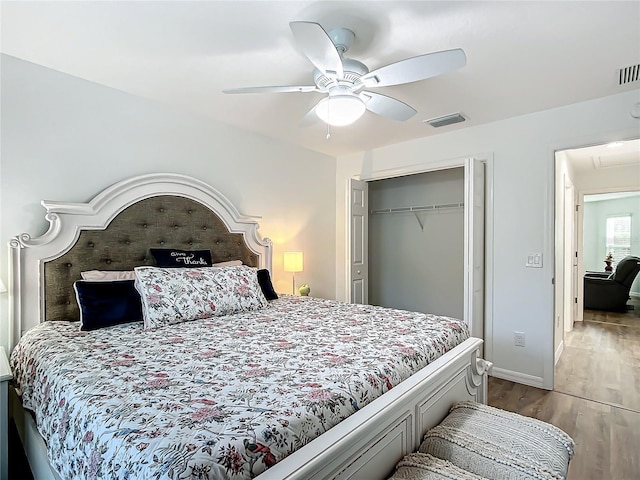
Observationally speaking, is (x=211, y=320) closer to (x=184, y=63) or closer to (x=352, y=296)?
(x=184, y=63)

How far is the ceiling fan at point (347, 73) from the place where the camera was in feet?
5.24

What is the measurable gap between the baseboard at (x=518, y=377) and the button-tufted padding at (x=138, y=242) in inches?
102

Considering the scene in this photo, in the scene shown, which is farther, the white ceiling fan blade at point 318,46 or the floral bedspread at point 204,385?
the white ceiling fan blade at point 318,46

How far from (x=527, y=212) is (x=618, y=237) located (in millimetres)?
6971

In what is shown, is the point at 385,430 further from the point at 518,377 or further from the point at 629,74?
the point at 629,74

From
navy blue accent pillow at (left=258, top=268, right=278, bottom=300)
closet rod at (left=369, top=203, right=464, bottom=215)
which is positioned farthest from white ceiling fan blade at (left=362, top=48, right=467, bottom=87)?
closet rod at (left=369, top=203, right=464, bottom=215)

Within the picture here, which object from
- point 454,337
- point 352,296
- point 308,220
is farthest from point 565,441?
point 308,220

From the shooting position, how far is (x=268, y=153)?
375 cm

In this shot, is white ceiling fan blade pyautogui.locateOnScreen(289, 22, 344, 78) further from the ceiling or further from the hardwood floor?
the hardwood floor

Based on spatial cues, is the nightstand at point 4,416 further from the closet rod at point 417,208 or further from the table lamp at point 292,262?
the closet rod at point 417,208

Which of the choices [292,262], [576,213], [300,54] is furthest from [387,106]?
[576,213]

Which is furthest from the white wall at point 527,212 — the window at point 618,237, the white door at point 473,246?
the window at point 618,237

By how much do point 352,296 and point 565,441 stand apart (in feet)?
9.07

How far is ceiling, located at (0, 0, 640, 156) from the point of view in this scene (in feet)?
5.71
